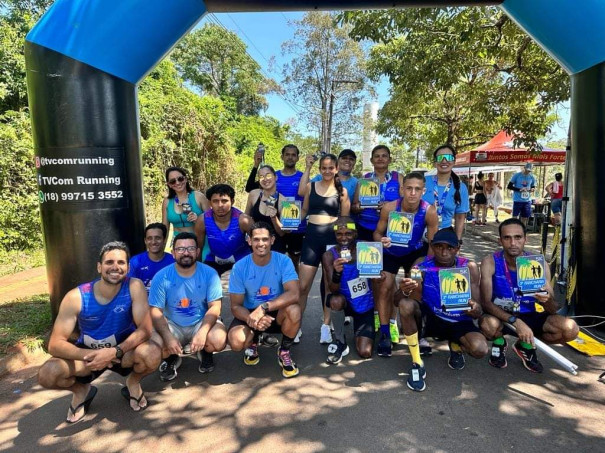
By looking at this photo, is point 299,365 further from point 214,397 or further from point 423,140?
point 423,140

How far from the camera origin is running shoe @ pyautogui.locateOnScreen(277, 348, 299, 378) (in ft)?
12.2

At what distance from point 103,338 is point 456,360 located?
10.1ft

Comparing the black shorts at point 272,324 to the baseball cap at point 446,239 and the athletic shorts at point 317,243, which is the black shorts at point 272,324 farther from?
the baseball cap at point 446,239

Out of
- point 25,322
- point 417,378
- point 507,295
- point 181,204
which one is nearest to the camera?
point 417,378

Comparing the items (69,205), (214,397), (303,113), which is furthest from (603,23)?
(303,113)

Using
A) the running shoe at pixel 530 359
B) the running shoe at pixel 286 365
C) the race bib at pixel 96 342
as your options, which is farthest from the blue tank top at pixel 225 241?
A: the running shoe at pixel 530 359

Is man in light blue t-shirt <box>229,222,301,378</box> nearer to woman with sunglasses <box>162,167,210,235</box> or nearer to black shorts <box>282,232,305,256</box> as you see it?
black shorts <box>282,232,305,256</box>

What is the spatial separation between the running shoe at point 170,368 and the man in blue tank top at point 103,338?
394 mm

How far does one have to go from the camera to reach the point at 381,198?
4.88m

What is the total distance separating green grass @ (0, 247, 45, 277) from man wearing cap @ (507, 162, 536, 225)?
40.2 feet

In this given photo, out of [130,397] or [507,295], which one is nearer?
[130,397]

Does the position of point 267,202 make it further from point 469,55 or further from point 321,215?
point 469,55

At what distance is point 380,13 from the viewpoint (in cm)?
739

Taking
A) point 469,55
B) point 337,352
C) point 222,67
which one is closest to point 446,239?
point 337,352
